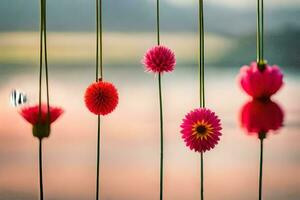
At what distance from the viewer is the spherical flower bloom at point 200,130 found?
2.24 ft

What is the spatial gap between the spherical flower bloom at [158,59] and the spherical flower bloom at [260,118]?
0.14 meters

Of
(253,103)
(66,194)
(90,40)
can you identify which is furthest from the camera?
(90,40)

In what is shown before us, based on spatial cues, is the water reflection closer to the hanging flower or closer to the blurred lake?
the hanging flower

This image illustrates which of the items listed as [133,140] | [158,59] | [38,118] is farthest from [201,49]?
[133,140]

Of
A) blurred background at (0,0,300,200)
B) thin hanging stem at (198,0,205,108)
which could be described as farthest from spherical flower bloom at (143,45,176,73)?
blurred background at (0,0,300,200)

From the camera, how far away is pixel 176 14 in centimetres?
129

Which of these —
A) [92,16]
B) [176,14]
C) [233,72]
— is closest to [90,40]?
[92,16]

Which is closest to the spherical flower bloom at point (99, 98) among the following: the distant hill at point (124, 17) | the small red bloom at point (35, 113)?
the small red bloom at point (35, 113)

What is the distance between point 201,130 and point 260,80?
0.10 meters

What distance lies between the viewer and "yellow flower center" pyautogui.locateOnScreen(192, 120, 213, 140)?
68cm

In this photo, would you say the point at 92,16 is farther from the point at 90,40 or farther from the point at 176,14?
the point at 176,14

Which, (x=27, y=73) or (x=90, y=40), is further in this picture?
(x=90, y=40)

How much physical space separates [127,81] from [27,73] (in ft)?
0.79

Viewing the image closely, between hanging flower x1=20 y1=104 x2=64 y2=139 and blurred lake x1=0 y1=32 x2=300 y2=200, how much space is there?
0.83 ft
